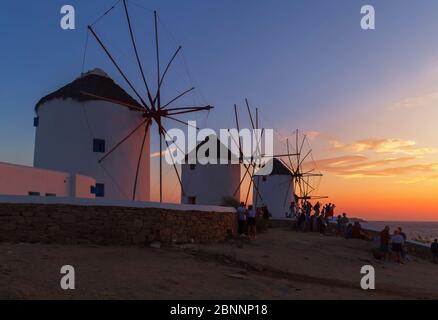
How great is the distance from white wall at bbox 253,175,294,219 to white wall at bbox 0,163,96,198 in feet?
84.5

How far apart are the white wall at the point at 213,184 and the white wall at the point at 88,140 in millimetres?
11850

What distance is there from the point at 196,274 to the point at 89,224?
3907mm

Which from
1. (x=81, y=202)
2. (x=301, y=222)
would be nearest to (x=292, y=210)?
(x=301, y=222)

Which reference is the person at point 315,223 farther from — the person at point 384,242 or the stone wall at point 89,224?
the stone wall at point 89,224

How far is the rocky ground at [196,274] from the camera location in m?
9.44

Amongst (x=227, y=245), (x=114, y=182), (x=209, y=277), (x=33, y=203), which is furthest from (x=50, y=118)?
(x=209, y=277)

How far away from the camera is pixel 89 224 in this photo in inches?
543

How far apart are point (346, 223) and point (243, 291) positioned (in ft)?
59.6

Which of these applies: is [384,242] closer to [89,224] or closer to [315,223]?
[315,223]

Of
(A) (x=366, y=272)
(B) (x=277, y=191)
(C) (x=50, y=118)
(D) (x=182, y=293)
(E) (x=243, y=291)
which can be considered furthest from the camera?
(B) (x=277, y=191)

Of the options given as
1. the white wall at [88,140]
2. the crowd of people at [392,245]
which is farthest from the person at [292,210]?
the white wall at [88,140]

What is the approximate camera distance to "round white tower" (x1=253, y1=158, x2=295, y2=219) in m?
43.5

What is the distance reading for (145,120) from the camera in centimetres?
2122
